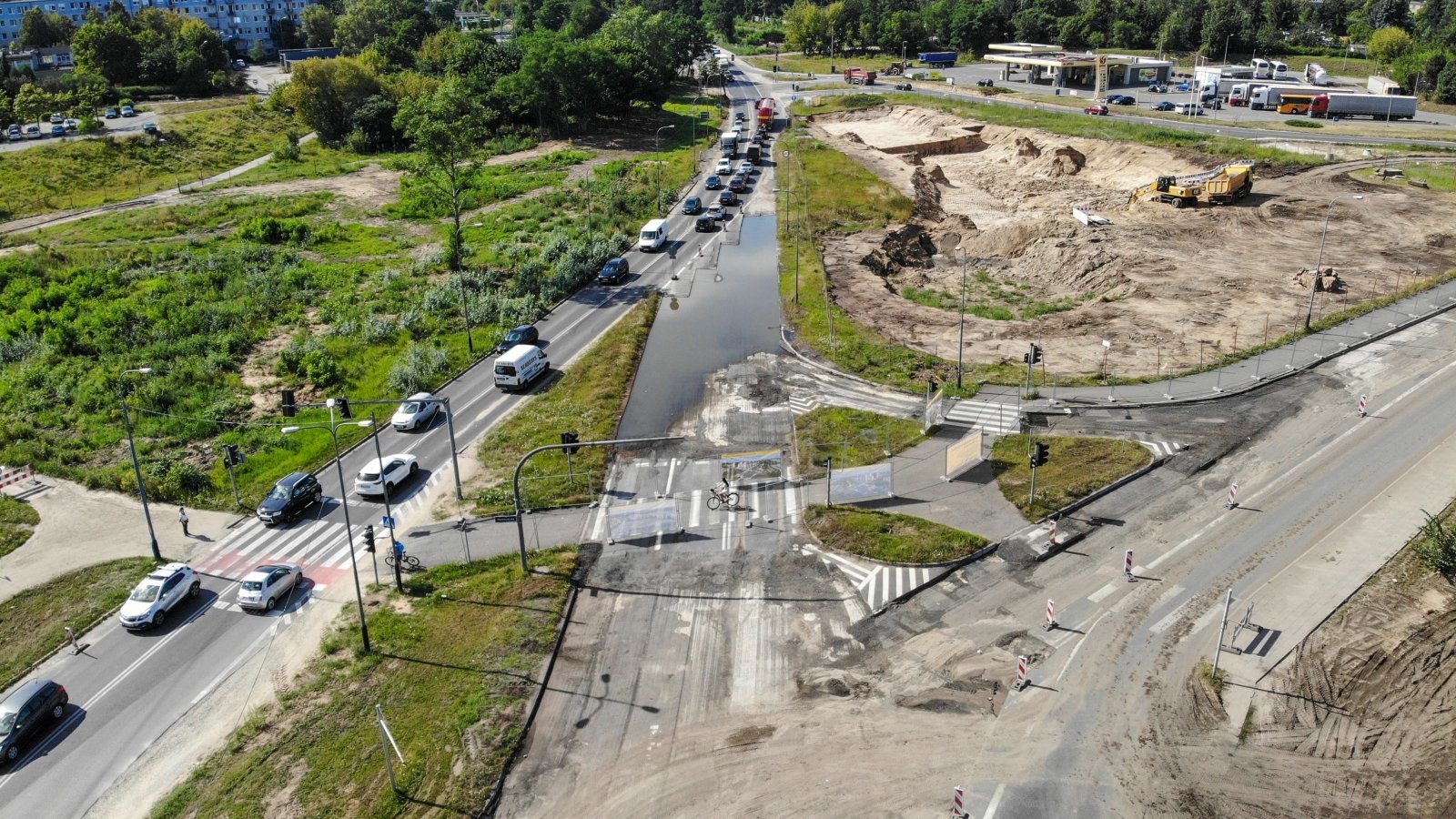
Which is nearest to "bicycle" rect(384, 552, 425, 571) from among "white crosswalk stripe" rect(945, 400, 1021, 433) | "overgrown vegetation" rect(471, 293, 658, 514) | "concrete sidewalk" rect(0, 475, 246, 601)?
"overgrown vegetation" rect(471, 293, 658, 514)

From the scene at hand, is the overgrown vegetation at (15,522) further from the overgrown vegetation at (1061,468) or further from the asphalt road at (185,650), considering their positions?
the overgrown vegetation at (1061,468)

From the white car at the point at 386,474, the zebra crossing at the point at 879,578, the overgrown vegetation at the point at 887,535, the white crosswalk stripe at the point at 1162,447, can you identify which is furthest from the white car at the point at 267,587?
the white crosswalk stripe at the point at 1162,447

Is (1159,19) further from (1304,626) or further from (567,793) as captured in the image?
(567,793)

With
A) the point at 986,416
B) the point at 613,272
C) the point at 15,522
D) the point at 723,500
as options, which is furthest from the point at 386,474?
the point at 613,272

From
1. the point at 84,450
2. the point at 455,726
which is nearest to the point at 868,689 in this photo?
the point at 455,726

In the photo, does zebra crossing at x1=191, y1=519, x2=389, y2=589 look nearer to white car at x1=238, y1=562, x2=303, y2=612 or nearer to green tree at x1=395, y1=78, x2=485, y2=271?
white car at x1=238, y1=562, x2=303, y2=612
